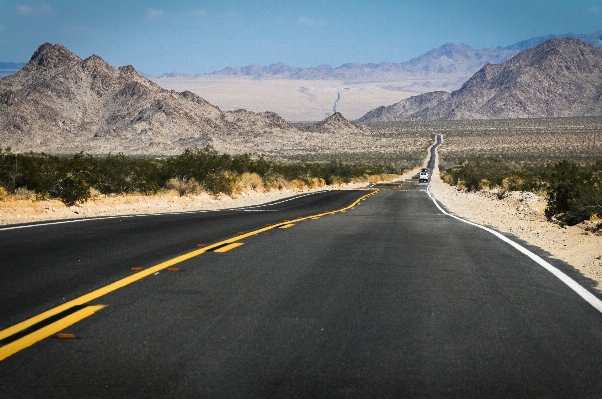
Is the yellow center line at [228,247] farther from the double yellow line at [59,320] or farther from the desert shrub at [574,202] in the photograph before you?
the desert shrub at [574,202]

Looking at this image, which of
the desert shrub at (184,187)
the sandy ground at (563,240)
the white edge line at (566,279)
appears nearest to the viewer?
the white edge line at (566,279)

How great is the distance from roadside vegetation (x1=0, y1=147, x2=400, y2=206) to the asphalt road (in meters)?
11.6

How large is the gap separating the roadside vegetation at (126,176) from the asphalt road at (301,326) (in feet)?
38.0

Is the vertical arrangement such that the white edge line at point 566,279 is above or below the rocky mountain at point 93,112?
below

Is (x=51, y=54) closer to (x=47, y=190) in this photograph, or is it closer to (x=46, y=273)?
(x=47, y=190)

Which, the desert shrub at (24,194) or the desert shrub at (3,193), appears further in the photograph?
the desert shrub at (24,194)

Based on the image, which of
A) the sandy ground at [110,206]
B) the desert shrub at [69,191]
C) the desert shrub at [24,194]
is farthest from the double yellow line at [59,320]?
the desert shrub at [24,194]

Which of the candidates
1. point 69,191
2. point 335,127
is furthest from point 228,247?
point 335,127

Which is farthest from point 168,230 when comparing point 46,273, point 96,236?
point 46,273

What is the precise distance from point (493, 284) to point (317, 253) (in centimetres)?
297

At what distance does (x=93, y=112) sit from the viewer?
11881 centimetres

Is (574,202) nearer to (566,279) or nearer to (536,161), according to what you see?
(566,279)

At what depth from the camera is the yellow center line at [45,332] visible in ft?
14.9

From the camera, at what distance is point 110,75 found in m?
126
